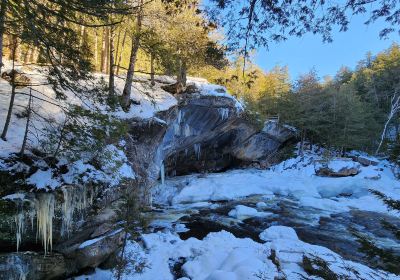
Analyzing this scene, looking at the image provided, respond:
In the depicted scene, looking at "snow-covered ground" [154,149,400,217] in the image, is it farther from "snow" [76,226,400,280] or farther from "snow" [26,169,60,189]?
"snow" [26,169,60,189]

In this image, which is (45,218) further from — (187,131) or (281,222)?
(187,131)

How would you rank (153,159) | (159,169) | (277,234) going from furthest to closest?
(159,169) → (153,159) → (277,234)

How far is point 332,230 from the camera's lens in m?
11.2

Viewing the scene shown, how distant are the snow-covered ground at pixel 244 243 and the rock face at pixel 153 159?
0.78m

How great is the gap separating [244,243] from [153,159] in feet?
20.8

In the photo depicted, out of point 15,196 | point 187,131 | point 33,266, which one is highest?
point 187,131

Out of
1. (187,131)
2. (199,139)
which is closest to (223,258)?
(187,131)

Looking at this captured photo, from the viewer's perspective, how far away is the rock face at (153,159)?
17.3 ft

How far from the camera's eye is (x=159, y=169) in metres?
15.2

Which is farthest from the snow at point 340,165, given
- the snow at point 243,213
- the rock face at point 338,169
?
the snow at point 243,213

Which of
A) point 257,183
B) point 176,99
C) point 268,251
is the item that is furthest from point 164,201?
point 268,251

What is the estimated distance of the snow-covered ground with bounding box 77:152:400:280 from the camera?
6.56 m

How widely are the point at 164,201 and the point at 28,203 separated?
Result: 10145 millimetres

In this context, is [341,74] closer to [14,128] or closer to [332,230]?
[332,230]
